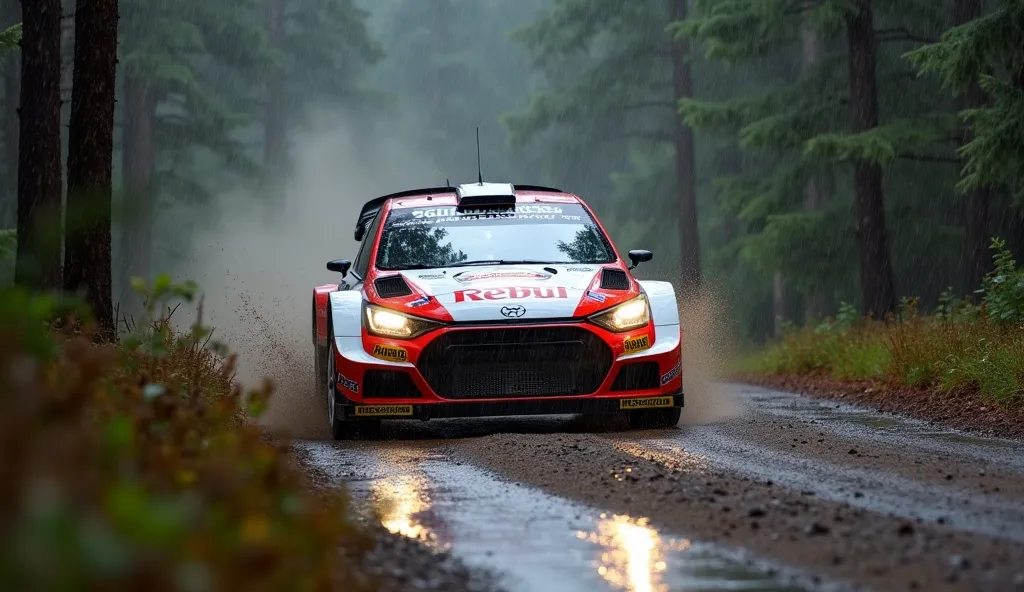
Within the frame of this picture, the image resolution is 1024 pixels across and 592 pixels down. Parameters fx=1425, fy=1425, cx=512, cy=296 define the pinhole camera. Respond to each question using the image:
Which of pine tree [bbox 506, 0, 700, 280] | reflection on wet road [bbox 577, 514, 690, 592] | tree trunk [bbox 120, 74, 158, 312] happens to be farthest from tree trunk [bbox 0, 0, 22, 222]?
reflection on wet road [bbox 577, 514, 690, 592]

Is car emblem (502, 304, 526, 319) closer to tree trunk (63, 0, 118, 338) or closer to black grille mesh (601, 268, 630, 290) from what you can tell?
black grille mesh (601, 268, 630, 290)

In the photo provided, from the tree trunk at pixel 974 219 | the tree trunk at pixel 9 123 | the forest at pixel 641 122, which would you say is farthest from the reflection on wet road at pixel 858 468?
the tree trunk at pixel 9 123

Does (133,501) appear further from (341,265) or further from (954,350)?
(954,350)

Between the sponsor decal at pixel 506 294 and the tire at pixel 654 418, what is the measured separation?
1148mm

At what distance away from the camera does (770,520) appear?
19.7ft

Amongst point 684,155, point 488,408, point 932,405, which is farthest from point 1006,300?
point 684,155

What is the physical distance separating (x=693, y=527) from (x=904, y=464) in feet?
8.21

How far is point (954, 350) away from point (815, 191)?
20.4 metres

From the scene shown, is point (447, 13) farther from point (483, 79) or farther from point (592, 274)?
point (592, 274)

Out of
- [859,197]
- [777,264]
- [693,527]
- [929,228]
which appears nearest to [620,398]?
[693,527]

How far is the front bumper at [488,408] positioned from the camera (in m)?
10.3

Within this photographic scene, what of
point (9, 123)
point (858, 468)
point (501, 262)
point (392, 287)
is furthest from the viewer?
point (9, 123)

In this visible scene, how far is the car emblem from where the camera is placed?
34.0ft

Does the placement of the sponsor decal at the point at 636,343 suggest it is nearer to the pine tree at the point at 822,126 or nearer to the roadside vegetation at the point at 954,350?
the roadside vegetation at the point at 954,350
